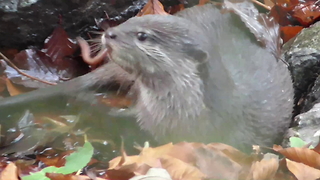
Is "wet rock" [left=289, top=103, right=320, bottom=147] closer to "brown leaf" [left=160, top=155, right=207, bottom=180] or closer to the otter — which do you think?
the otter

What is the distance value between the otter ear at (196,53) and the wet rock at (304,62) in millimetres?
527

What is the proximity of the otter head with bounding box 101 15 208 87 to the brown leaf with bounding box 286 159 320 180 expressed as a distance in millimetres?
465

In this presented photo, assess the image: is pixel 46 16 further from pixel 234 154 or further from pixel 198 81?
pixel 234 154

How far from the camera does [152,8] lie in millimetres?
1785

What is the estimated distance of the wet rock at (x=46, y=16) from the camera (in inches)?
65.9

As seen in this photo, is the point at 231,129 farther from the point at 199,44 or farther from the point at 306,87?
the point at 306,87

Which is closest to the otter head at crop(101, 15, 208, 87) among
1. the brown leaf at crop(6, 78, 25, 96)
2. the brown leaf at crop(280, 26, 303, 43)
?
the brown leaf at crop(6, 78, 25, 96)

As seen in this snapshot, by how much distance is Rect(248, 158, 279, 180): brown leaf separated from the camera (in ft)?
2.49

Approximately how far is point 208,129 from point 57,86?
0.63 meters

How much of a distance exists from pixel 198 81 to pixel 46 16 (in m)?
0.91

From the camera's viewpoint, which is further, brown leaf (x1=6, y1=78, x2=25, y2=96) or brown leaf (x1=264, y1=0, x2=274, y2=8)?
brown leaf (x1=264, y1=0, x2=274, y2=8)

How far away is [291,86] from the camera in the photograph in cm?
141

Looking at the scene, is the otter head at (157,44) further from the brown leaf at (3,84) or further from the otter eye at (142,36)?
the brown leaf at (3,84)

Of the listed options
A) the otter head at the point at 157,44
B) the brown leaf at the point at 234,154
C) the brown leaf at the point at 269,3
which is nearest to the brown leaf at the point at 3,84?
the otter head at the point at 157,44
